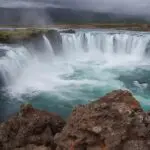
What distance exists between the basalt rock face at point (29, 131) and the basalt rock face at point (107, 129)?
83 centimetres

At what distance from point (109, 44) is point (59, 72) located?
12953mm

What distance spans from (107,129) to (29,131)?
92.1 inches

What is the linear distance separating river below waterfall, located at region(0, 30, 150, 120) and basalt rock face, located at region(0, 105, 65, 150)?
906 centimetres

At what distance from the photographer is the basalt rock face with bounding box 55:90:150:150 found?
7.59m

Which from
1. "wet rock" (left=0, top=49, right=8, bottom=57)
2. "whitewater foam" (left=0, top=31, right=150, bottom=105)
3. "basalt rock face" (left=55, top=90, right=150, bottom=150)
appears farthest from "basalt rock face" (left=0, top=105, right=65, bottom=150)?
"wet rock" (left=0, top=49, right=8, bottom=57)

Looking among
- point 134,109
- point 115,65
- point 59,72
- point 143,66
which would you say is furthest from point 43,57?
point 134,109

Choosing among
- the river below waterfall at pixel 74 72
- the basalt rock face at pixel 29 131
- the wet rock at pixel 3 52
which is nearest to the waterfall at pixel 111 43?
the river below waterfall at pixel 74 72

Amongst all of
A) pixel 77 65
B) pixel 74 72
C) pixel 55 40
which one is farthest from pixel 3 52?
pixel 55 40

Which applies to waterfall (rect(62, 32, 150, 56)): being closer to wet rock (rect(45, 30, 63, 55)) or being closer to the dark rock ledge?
wet rock (rect(45, 30, 63, 55))

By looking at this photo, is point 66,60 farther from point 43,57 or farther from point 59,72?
point 59,72

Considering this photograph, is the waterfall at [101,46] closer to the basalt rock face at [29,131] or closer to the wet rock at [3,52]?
the wet rock at [3,52]

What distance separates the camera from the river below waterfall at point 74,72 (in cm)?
2172

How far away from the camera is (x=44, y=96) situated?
875 inches

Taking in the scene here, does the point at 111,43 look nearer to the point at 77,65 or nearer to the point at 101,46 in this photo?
the point at 101,46
